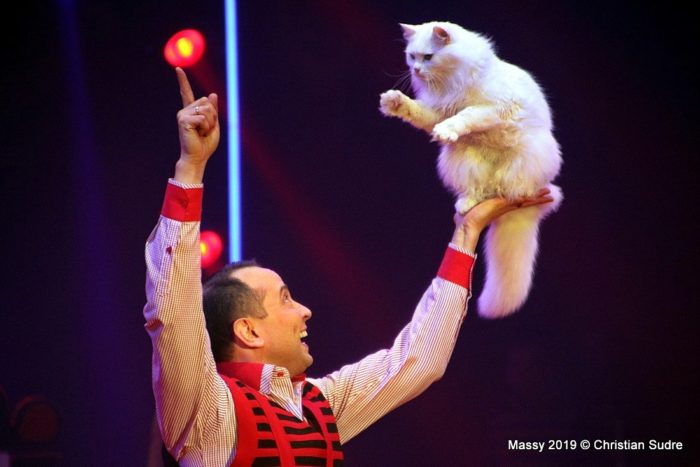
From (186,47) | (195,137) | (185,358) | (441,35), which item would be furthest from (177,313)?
(186,47)

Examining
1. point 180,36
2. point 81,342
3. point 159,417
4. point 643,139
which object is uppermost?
point 180,36

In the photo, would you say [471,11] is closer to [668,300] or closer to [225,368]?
[668,300]

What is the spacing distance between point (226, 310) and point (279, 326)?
0.11 m

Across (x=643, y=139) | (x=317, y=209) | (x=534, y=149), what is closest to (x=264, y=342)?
(x=534, y=149)

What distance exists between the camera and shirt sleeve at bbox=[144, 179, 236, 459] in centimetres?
130

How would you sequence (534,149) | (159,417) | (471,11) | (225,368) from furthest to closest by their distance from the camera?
(471,11) < (534,149) < (225,368) < (159,417)

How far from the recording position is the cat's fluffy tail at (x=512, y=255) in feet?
6.03

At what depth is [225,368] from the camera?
1582mm

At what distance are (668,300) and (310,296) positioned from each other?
1.43m

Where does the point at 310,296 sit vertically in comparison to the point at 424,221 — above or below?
below

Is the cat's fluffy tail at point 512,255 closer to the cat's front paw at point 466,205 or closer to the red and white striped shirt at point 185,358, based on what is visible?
the cat's front paw at point 466,205

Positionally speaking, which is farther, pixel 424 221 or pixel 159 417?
pixel 424 221

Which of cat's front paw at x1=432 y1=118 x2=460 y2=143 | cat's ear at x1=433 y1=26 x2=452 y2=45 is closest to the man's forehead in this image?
cat's front paw at x1=432 y1=118 x2=460 y2=143

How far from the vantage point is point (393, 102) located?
1.66 metres
